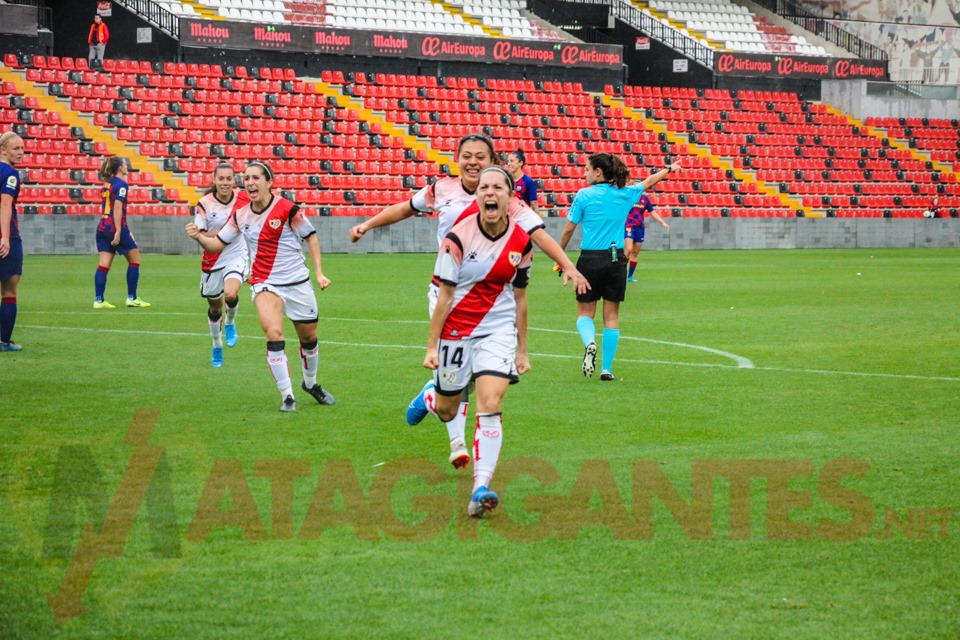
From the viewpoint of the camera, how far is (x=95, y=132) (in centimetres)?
3503

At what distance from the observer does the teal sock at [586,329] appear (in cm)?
1131

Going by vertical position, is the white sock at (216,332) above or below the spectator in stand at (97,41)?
below

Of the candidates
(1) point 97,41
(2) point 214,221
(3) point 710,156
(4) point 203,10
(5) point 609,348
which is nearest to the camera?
(5) point 609,348

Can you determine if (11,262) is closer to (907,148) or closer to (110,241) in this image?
(110,241)

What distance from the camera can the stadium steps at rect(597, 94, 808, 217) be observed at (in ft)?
143

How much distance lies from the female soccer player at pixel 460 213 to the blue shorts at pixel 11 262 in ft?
19.4

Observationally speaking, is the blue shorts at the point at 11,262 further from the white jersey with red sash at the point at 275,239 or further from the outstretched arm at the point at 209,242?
the white jersey with red sash at the point at 275,239

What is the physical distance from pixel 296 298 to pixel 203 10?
33.0 m

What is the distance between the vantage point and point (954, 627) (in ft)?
14.7

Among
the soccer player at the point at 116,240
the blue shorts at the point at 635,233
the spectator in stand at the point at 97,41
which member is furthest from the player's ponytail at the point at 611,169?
the spectator in stand at the point at 97,41

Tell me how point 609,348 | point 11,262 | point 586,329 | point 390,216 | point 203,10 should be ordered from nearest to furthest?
point 390,216 → point 609,348 → point 586,329 → point 11,262 → point 203,10

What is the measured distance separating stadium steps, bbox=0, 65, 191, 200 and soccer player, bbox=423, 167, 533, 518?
29226 mm

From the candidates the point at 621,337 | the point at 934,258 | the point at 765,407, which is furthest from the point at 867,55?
the point at 765,407

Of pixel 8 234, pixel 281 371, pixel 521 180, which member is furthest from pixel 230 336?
pixel 281 371
